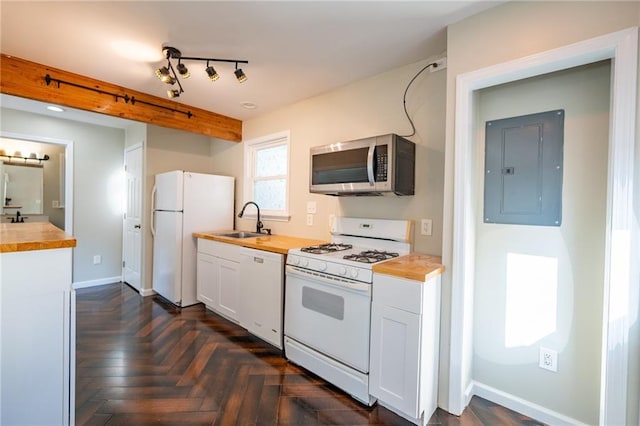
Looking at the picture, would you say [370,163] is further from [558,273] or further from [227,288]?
[227,288]

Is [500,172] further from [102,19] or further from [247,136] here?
[247,136]

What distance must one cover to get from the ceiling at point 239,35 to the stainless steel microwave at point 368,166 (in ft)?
2.25

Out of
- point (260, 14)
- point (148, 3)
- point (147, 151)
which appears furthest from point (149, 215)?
point (260, 14)

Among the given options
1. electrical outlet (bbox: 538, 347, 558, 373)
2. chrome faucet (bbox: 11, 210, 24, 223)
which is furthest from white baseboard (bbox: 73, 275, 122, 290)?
electrical outlet (bbox: 538, 347, 558, 373)

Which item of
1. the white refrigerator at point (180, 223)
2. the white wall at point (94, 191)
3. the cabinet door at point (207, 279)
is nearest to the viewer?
the cabinet door at point (207, 279)

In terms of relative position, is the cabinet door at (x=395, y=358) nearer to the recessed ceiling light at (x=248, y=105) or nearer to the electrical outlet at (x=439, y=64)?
the electrical outlet at (x=439, y=64)

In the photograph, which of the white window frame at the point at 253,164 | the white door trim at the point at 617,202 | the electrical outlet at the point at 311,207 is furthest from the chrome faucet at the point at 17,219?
the white door trim at the point at 617,202

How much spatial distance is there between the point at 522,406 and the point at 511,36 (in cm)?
217

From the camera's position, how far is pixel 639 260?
46.8 inches

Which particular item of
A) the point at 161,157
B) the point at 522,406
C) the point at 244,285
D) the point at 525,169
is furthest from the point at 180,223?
the point at 522,406

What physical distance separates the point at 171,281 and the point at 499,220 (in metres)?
3.44

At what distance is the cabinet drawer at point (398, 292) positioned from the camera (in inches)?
60.6

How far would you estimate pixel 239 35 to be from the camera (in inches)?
75.7

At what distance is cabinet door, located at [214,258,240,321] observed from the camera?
9.12 feet
